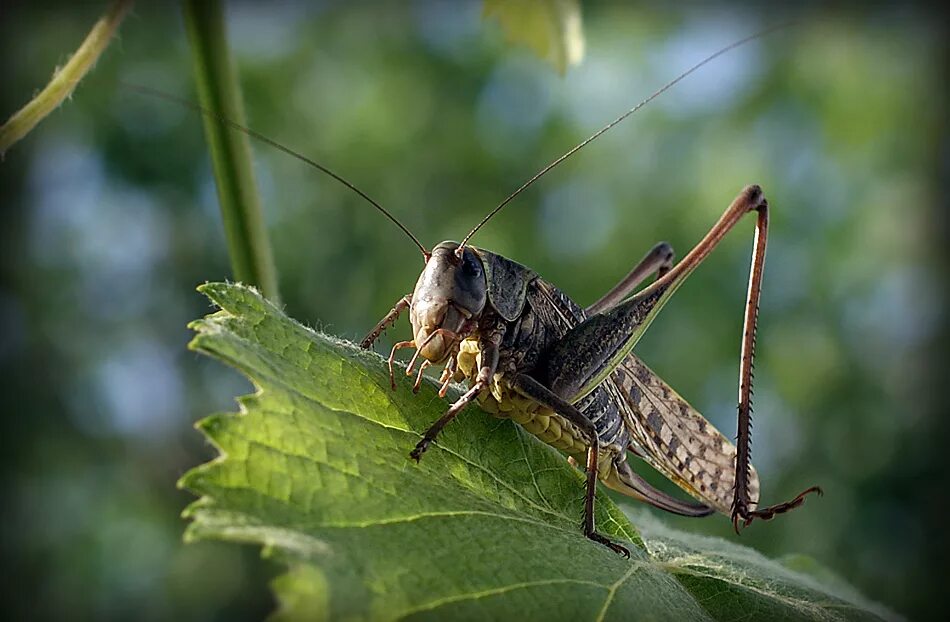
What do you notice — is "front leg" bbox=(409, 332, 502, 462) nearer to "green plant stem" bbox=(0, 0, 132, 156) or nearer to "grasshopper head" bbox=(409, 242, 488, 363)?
"grasshopper head" bbox=(409, 242, 488, 363)

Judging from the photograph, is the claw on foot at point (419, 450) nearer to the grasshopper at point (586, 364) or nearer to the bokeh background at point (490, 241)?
the grasshopper at point (586, 364)

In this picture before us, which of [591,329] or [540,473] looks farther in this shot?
[591,329]

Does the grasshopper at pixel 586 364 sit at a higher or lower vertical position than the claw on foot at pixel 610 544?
higher

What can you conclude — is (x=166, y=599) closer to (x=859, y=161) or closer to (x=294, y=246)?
(x=294, y=246)

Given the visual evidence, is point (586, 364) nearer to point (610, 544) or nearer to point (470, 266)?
point (470, 266)

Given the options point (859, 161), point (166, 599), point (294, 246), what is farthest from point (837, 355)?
point (166, 599)

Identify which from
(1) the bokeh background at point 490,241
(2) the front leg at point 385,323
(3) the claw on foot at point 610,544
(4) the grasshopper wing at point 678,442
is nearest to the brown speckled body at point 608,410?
(4) the grasshopper wing at point 678,442

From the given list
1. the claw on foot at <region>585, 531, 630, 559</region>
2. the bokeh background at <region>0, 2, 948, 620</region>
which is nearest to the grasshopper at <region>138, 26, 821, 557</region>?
the claw on foot at <region>585, 531, 630, 559</region>
